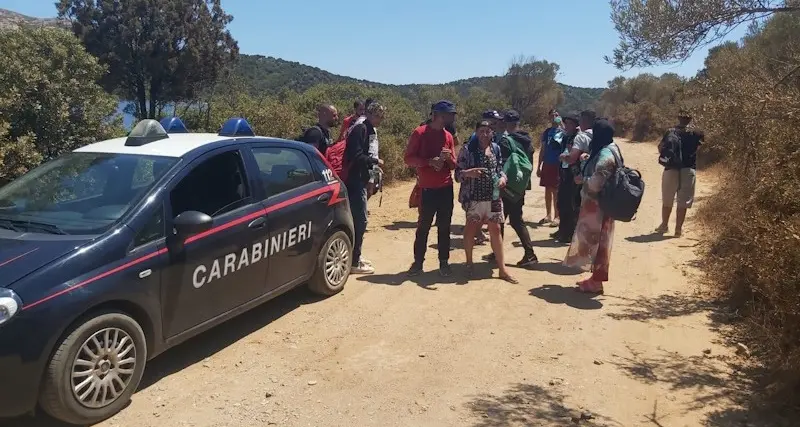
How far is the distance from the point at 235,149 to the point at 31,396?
7.57ft

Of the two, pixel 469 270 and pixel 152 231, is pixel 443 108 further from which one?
pixel 152 231

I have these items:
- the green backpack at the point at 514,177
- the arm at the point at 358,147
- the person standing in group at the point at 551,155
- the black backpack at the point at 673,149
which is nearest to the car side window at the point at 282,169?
the arm at the point at 358,147

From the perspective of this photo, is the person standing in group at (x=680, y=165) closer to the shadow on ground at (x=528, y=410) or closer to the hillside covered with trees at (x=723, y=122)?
the hillside covered with trees at (x=723, y=122)

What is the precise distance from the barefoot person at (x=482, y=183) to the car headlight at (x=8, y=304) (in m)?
4.31

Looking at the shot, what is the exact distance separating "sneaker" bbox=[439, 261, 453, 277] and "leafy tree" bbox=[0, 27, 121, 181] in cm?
486

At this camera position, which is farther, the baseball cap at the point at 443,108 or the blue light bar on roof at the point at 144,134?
the baseball cap at the point at 443,108

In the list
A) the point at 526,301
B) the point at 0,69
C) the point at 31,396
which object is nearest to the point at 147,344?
the point at 31,396

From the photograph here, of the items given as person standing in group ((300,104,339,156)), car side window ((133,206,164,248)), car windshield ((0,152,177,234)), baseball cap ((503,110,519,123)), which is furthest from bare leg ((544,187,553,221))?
car side window ((133,206,164,248))

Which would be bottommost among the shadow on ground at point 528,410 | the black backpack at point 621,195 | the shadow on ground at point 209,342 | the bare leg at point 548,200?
the shadow on ground at point 528,410

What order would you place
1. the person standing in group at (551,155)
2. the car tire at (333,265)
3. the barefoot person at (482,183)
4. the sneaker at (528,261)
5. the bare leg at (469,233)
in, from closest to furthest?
the car tire at (333,265) → the barefoot person at (482,183) → the bare leg at (469,233) → the sneaker at (528,261) → the person standing in group at (551,155)

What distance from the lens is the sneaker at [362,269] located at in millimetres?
6887

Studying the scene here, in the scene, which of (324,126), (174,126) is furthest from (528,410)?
(324,126)

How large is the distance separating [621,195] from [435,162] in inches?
74.3

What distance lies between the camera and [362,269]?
22.6 feet
